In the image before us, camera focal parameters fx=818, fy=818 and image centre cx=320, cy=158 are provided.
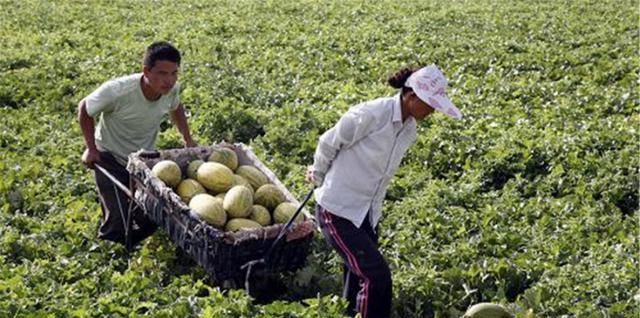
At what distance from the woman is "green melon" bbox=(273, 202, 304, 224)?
0.44 metres

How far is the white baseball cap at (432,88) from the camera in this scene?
4945 mm

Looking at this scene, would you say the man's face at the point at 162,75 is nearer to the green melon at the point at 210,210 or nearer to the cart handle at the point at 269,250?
the green melon at the point at 210,210

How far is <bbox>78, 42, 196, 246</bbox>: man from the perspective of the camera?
648cm

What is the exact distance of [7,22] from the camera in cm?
2008

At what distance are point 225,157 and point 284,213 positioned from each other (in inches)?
35.1

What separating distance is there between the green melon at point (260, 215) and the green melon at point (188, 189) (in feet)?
1.53

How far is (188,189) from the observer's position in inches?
242

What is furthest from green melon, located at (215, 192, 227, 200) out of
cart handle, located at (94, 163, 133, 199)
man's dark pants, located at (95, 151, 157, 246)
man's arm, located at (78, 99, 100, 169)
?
man's arm, located at (78, 99, 100, 169)

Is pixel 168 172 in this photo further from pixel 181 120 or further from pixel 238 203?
pixel 181 120

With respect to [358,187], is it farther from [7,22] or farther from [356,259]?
[7,22]

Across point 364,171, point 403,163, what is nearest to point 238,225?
point 364,171

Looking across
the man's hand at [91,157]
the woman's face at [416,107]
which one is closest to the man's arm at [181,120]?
the man's hand at [91,157]

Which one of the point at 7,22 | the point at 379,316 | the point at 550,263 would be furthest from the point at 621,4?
the point at 379,316

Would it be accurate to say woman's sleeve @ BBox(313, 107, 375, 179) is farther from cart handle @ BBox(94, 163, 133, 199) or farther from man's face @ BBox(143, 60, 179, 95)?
cart handle @ BBox(94, 163, 133, 199)
